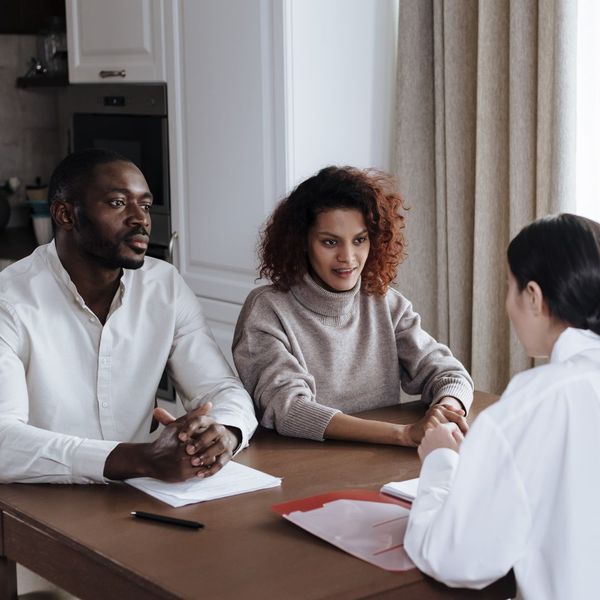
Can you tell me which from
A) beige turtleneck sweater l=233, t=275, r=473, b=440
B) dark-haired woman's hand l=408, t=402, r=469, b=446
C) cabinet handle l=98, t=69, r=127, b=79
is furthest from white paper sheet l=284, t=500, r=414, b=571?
cabinet handle l=98, t=69, r=127, b=79

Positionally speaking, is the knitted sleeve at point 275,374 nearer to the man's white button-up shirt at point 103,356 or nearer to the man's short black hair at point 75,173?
the man's white button-up shirt at point 103,356

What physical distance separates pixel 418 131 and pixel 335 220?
3.82 feet

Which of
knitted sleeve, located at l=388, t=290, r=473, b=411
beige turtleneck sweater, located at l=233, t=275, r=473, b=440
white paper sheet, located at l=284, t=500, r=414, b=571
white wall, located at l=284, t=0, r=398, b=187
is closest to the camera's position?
white paper sheet, located at l=284, t=500, r=414, b=571

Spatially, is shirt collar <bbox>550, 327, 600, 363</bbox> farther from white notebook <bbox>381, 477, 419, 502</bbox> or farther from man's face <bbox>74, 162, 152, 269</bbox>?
man's face <bbox>74, 162, 152, 269</bbox>

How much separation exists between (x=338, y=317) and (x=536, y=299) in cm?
93

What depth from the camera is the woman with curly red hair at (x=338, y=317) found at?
2.22 m

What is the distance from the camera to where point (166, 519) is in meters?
1.60

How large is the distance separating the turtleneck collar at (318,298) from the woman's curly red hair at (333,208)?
0.07 ft

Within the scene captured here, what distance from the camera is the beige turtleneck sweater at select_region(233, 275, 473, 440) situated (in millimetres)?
2174

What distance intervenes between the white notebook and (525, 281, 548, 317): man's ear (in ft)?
1.31

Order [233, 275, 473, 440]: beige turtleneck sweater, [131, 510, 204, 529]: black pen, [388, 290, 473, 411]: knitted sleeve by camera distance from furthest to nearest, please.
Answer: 1. [388, 290, 473, 411]: knitted sleeve
2. [233, 275, 473, 440]: beige turtleneck sweater
3. [131, 510, 204, 529]: black pen

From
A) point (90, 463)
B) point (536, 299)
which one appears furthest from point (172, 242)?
point (536, 299)

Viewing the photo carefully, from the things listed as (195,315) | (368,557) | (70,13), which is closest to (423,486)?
(368,557)

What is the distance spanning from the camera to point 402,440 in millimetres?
1997
